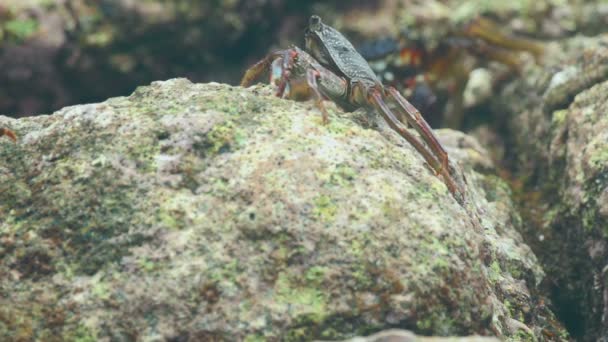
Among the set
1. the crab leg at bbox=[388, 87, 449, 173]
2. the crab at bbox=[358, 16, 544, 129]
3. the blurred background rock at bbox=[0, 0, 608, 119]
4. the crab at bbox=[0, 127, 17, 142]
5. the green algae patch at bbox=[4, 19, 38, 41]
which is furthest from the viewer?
the blurred background rock at bbox=[0, 0, 608, 119]

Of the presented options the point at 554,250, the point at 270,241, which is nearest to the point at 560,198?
the point at 554,250

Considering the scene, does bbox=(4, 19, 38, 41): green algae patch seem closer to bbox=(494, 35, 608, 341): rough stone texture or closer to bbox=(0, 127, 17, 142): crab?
bbox=(0, 127, 17, 142): crab

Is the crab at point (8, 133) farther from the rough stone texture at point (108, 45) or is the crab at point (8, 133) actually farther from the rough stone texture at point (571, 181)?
the rough stone texture at point (108, 45)

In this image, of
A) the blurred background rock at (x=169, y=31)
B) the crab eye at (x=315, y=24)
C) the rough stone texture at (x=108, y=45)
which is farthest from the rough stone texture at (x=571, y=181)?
the rough stone texture at (x=108, y=45)

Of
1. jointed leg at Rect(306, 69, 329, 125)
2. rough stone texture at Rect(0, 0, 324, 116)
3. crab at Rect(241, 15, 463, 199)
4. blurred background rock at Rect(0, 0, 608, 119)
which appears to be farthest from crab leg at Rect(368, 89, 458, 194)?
rough stone texture at Rect(0, 0, 324, 116)

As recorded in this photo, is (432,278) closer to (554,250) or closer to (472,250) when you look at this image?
(472,250)

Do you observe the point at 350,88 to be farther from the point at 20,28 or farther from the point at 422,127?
the point at 20,28
